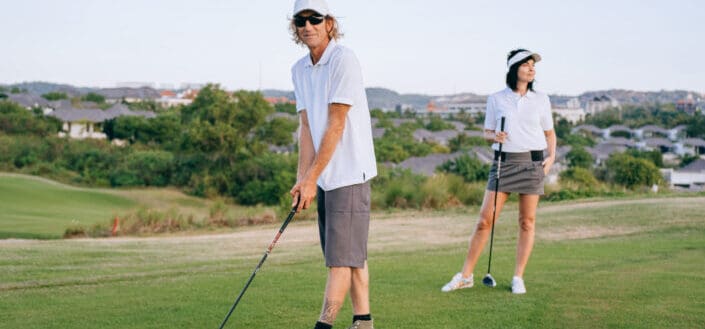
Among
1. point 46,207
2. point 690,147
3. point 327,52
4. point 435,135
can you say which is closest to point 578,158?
point 435,135

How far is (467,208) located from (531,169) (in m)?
12.1

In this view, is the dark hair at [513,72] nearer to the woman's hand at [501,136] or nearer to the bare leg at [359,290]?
the woman's hand at [501,136]

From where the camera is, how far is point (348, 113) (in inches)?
201


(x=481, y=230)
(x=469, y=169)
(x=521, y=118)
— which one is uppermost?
(x=521, y=118)

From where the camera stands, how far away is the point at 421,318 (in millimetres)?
6234

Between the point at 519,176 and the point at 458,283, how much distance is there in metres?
1.07

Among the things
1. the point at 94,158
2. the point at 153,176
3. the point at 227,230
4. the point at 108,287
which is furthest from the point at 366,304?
the point at 94,158

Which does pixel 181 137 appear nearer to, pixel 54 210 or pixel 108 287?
pixel 54 210

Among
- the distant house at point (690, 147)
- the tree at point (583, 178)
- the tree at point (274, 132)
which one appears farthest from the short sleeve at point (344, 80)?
the distant house at point (690, 147)

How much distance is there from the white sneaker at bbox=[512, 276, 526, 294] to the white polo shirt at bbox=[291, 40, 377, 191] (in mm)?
2590

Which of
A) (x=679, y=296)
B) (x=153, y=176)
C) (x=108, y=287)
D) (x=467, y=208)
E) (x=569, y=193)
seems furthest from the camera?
(x=153, y=176)

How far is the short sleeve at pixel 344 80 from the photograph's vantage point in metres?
5.01

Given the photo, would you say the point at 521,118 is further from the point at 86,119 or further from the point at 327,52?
the point at 86,119

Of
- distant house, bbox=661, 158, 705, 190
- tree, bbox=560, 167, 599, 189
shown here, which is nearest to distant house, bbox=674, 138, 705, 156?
distant house, bbox=661, 158, 705, 190
